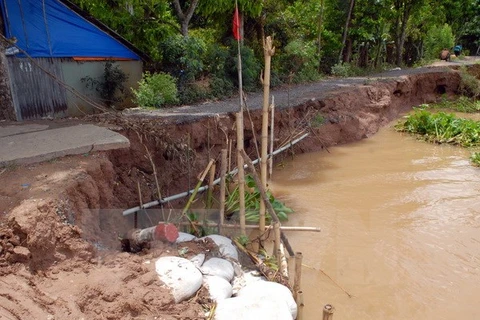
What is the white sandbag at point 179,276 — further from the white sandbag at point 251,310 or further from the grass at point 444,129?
the grass at point 444,129

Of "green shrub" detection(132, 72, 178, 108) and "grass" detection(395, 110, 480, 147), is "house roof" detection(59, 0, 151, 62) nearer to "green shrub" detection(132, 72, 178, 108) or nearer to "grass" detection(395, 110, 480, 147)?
"green shrub" detection(132, 72, 178, 108)

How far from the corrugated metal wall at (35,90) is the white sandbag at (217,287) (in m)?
5.92

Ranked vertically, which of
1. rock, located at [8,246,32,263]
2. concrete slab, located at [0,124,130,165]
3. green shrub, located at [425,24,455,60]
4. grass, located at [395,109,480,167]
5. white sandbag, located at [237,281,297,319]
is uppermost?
green shrub, located at [425,24,455,60]

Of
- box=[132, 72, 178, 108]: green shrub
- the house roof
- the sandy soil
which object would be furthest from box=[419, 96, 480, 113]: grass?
the sandy soil

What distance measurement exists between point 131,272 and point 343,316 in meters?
2.31

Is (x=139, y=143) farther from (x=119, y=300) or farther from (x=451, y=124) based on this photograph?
(x=451, y=124)

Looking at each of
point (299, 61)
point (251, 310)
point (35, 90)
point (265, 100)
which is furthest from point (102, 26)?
point (251, 310)

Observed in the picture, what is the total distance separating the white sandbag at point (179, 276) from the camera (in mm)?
3303

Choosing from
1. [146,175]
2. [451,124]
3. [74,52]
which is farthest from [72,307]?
[451,124]

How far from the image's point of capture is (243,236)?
461cm

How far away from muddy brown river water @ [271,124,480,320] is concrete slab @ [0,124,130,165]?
2.91m

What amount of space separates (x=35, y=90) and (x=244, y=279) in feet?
20.8

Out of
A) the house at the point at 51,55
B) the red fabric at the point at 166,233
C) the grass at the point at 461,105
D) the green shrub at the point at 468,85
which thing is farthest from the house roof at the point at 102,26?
the green shrub at the point at 468,85

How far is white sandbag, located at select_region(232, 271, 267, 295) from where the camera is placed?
12.7 ft
